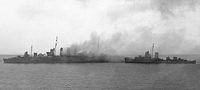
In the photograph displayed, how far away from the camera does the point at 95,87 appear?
81312mm

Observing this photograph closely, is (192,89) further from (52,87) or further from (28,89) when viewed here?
(28,89)

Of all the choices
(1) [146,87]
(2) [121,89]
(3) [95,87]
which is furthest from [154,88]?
(3) [95,87]

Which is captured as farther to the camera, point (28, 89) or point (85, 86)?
point (85, 86)

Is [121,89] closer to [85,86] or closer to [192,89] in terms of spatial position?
[85,86]

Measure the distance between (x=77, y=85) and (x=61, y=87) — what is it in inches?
227

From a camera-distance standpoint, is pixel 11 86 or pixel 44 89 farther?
pixel 11 86

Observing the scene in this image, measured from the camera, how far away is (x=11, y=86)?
82.1 meters

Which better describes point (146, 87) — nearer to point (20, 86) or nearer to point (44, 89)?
point (44, 89)

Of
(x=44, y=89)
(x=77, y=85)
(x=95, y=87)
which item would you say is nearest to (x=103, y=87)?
(x=95, y=87)

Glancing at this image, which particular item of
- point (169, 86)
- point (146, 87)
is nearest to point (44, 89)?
point (146, 87)

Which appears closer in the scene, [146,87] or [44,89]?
[44,89]

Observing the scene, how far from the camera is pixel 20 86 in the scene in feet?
268

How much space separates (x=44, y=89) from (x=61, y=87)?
16.1 ft

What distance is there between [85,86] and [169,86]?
20.7 m
